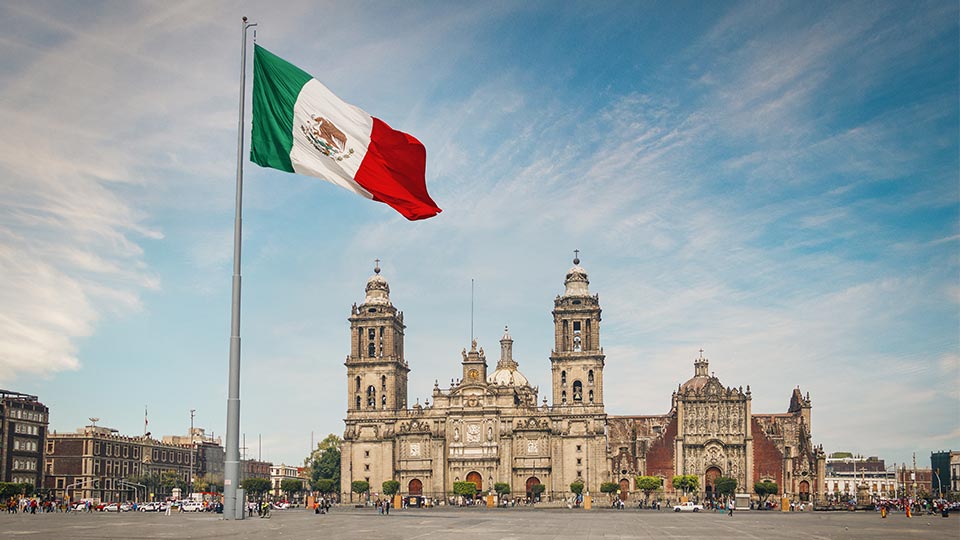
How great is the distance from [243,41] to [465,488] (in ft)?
296

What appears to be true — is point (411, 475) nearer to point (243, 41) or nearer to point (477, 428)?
point (477, 428)

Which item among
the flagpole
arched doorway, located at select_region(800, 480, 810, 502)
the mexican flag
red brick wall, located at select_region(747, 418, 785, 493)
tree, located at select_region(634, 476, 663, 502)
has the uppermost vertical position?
the mexican flag

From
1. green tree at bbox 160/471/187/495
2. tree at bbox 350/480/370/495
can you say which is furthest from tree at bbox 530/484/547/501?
green tree at bbox 160/471/187/495

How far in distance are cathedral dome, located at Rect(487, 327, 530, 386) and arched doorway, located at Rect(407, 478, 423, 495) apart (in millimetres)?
20145

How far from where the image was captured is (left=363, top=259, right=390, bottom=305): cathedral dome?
116 meters

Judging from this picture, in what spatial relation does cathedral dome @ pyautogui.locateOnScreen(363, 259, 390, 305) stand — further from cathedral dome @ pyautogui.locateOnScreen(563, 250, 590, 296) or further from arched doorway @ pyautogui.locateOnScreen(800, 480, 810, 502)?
arched doorway @ pyautogui.locateOnScreen(800, 480, 810, 502)

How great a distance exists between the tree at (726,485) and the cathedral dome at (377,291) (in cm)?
4314

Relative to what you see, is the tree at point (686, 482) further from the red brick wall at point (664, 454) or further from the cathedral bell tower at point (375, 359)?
the cathedral bell tower at point (375, 359)

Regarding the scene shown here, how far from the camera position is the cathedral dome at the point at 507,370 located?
426ft

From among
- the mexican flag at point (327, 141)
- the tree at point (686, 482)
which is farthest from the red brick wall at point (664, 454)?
the mexican flag at point (327, 141)

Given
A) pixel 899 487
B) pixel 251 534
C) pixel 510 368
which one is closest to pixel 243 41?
pixel 251 534

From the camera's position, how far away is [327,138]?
1833 cm

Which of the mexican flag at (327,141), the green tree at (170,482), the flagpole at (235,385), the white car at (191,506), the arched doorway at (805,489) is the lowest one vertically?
the green tree at (170,482)

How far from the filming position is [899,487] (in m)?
186
